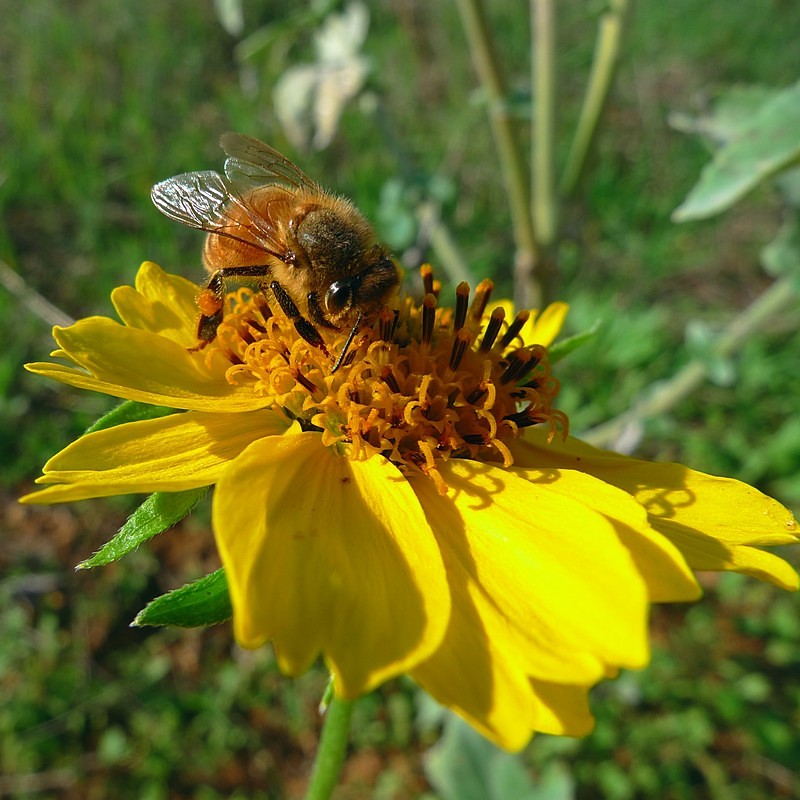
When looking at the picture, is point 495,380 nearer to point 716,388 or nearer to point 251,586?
point 251,586

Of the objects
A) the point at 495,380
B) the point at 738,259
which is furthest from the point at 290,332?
the point at 738,259

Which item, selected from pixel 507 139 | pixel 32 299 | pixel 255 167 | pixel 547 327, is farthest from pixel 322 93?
pixel 547 327

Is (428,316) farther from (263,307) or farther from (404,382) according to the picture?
(263,307)

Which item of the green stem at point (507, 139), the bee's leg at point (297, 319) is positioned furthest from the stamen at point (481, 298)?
the green stem at point (507, 139)

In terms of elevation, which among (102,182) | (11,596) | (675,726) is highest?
(675,726)

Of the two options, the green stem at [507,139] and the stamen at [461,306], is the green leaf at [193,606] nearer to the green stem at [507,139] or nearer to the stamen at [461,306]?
the stamen at [461,306]

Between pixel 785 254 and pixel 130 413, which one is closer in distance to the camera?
pixel 130 413
